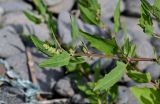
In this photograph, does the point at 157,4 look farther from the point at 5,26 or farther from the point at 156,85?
the point at 5,26

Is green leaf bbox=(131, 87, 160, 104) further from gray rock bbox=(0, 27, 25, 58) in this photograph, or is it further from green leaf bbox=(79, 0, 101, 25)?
gray rock bbox=(0, 27, 25, 58)

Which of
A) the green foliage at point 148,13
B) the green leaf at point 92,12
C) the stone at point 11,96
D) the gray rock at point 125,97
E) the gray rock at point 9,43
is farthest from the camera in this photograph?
the gray rock at point 9,43

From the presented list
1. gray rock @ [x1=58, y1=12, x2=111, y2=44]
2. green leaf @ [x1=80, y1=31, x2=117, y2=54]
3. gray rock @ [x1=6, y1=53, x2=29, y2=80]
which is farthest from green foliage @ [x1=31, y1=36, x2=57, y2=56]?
gray rock @ [x1=58, y1=12, x2=111, y2=44]

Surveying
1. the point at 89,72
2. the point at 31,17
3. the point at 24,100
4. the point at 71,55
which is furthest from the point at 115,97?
the point at 71,55

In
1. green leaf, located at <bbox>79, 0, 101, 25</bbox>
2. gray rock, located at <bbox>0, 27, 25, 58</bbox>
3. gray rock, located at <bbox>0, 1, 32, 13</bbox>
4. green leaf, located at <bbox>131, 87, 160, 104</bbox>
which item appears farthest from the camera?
gray rock, located at <bbox>0, 1, 32, 13</bbox>

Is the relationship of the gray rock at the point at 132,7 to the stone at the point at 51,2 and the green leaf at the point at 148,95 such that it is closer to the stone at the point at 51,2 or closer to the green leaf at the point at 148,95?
the stone at the point at 51,2

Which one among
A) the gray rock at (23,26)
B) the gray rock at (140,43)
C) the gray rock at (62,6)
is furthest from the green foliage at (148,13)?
the gray rock at (62,6)
